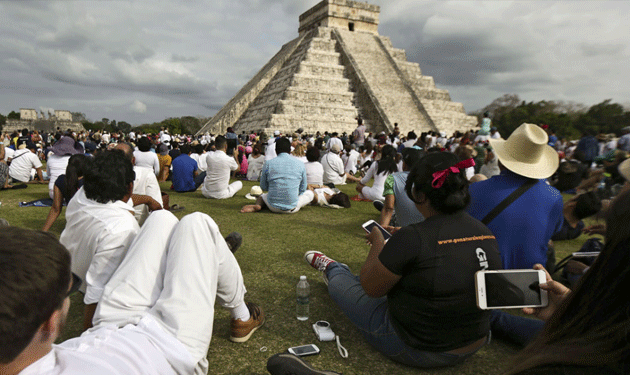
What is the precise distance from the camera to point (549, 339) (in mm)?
827

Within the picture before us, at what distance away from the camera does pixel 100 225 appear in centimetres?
248

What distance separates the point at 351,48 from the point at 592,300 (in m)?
32.6

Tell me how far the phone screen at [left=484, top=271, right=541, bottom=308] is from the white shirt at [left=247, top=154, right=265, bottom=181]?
9844 millimetres

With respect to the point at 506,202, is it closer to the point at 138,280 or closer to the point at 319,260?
the point at 319,260

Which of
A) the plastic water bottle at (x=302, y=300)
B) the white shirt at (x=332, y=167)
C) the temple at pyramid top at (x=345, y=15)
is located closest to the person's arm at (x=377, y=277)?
the plastic water bottle at (x=302, y=300)

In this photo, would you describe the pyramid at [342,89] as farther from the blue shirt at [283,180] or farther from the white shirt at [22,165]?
the blue shirt at [283,180]

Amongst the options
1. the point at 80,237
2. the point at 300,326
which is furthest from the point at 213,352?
the point at 80,237

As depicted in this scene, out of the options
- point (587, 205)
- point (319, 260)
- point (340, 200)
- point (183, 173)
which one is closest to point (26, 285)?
point (319, 260)

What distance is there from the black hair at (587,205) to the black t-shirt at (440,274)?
227cm

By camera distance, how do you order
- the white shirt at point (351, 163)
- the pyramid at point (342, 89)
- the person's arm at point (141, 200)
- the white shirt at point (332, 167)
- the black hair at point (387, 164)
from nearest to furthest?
the person's arm at point (141, 200)
the black hair at point (387, 164)
the white shirt at point (332, 167)
the white shirt at point (351, 163)
the pyramid at point (342, 89)

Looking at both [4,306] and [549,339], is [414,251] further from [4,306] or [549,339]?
[4,306]

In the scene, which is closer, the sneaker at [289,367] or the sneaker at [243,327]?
the sneaker at [289,367]

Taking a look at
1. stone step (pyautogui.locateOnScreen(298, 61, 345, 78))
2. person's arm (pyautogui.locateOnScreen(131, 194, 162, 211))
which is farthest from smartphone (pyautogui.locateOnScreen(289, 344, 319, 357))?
stone step (pyautogui.locateOnScreen(298, 61, 345, 78))

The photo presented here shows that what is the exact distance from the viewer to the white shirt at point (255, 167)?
11.2m
